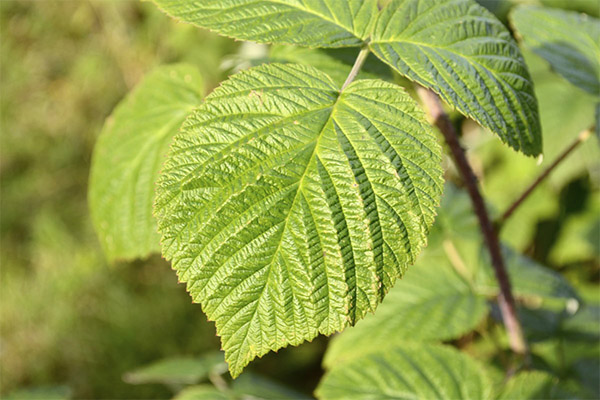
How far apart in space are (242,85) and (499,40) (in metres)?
0.39

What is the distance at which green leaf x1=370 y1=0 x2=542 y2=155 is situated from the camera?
787 millimetres

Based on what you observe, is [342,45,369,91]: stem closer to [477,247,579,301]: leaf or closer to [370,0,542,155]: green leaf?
[370,0,542,155]: green leaf

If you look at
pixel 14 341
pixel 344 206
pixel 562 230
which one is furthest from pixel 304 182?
pixel 14 341

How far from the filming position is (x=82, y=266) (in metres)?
3.37

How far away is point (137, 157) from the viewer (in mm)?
1098

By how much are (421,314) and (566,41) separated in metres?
0.69

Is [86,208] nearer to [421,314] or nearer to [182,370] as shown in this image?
[182,370]

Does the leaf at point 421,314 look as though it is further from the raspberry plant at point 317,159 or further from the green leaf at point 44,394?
the green leaf at point 44,394

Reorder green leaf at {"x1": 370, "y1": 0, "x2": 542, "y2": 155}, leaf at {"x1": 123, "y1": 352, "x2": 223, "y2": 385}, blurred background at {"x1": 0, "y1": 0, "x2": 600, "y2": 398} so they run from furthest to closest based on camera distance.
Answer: blurred background at {"x1": 0, "y1": 0, "x2": 600, "y2": 398}, leaf at {"x1": 123, "y1": 352, "x2": 223, "y2": 385}, green leaf at {"x1": 370, "y1": 0, "x2": 542, "y2": 155}

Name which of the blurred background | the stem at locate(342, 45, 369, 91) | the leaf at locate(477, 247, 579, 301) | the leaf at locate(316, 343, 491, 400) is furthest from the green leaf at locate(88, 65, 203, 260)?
the leaf at locate(477, 247, 579, 301)

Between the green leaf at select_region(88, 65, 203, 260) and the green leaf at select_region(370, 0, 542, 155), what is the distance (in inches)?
17.3

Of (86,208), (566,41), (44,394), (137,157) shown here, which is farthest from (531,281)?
(86,208)

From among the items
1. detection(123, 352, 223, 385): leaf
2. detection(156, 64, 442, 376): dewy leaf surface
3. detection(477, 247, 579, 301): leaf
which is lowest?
detection(123, 352, 223, 385): leaf

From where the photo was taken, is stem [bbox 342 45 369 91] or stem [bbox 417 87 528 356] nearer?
stem [bbox 342 45 369 91]
